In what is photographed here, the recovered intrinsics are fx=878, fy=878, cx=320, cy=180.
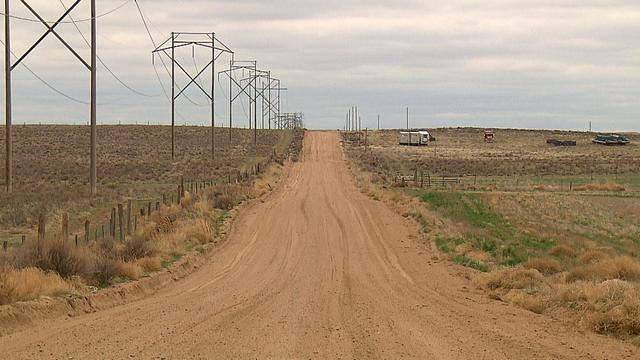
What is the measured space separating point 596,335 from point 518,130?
594 ft

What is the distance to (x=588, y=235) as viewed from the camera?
40.9m

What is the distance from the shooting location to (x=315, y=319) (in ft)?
51.7

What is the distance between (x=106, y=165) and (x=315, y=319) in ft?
248

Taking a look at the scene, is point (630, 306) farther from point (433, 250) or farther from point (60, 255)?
point (433, 250)

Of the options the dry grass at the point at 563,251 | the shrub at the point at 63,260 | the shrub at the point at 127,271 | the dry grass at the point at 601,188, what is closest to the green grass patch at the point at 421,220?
the dry grass at the point at 563,251

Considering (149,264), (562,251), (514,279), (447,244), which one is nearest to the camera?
(514,279)

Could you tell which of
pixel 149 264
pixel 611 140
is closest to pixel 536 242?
pixel 149 264

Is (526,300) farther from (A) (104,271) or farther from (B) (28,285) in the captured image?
(B) (28,285)

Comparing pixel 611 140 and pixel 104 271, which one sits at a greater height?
pixel 611 140

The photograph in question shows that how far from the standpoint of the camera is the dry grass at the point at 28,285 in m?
15.9

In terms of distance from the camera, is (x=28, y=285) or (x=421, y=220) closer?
(x=28, y=285)

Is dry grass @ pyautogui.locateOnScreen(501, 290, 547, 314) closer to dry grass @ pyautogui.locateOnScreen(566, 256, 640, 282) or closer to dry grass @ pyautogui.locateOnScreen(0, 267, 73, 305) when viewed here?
dry grass @ pyautogui.locateOnScreen(566, 256, 640, 282)

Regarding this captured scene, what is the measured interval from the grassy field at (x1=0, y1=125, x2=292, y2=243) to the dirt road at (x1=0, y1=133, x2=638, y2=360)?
43.5ft

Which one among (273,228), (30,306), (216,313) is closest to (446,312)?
(216,313)
